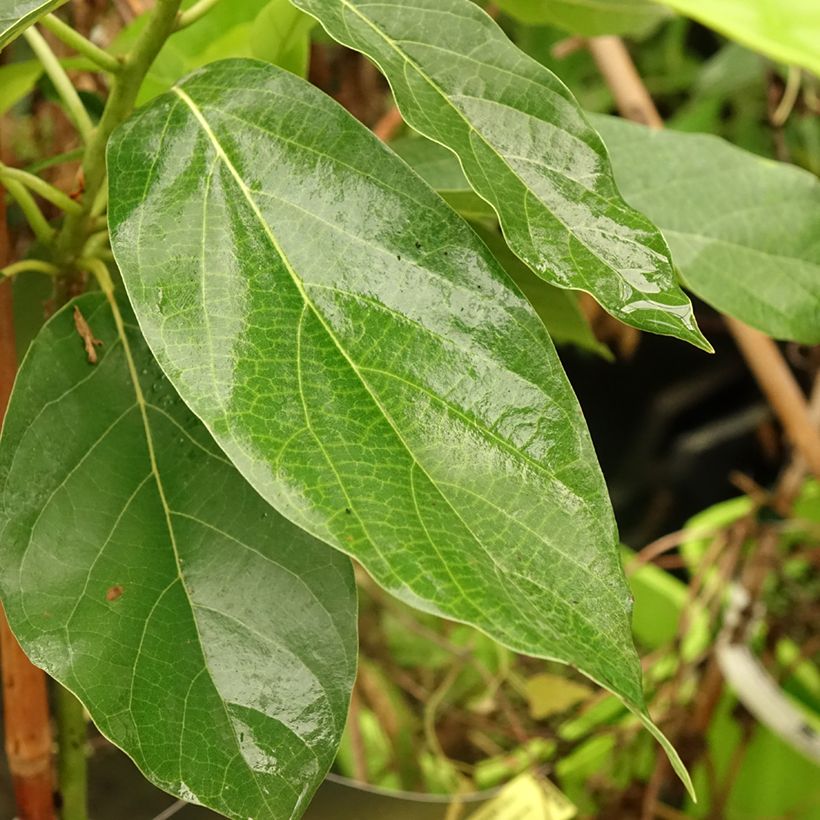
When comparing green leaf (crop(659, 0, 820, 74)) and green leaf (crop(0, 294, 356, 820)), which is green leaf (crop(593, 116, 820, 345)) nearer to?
green leaf (crop(659, 0, 820, 74))

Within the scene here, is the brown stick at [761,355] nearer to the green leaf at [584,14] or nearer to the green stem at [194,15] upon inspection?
the green leaf at [584,14]

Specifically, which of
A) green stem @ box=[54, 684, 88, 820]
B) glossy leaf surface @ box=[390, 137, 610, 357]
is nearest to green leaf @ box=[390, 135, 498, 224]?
glossy leaf surface @ box=[390, 137, 610, 357]

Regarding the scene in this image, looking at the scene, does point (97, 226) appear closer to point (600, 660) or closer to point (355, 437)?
point (355, 437)

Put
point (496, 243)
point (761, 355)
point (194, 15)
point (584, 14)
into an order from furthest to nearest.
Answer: point (761, 355), point (584, 14), point (496, 243), point (194, 15)

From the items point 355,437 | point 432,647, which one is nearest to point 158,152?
point 355,437

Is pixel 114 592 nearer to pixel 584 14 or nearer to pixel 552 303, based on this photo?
pixel 552 303

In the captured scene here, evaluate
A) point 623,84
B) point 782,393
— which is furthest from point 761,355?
point 623,84
